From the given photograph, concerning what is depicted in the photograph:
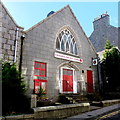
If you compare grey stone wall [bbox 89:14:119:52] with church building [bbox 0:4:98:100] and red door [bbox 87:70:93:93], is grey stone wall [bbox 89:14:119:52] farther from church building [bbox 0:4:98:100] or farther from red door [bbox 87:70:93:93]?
red door [bbox 87:70:93:93]

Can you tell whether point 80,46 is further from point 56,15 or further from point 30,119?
point 30,119

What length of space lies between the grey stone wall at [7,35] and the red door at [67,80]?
4257 millimetres

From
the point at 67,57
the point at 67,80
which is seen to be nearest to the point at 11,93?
the point at 67,80

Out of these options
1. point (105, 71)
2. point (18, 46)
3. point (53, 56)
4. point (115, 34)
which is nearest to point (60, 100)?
point (53, 56)

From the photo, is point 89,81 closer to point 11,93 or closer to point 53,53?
point 53,53

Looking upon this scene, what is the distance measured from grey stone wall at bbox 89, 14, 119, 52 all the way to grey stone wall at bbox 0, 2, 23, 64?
48.2ft

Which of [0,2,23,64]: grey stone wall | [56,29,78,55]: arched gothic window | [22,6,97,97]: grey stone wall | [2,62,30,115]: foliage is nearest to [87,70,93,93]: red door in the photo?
[22,6,97,97]: grey stone wall

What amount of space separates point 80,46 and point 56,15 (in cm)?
366

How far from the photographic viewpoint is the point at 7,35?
26.5 ft

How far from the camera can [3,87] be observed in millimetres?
5852

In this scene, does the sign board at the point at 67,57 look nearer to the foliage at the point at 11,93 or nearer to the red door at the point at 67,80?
the red door at the point at 67,80

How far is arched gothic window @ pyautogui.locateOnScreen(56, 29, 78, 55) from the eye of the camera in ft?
36.6

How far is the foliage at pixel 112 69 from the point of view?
13062mm

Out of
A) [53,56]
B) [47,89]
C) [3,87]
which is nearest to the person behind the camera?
[3,87]
